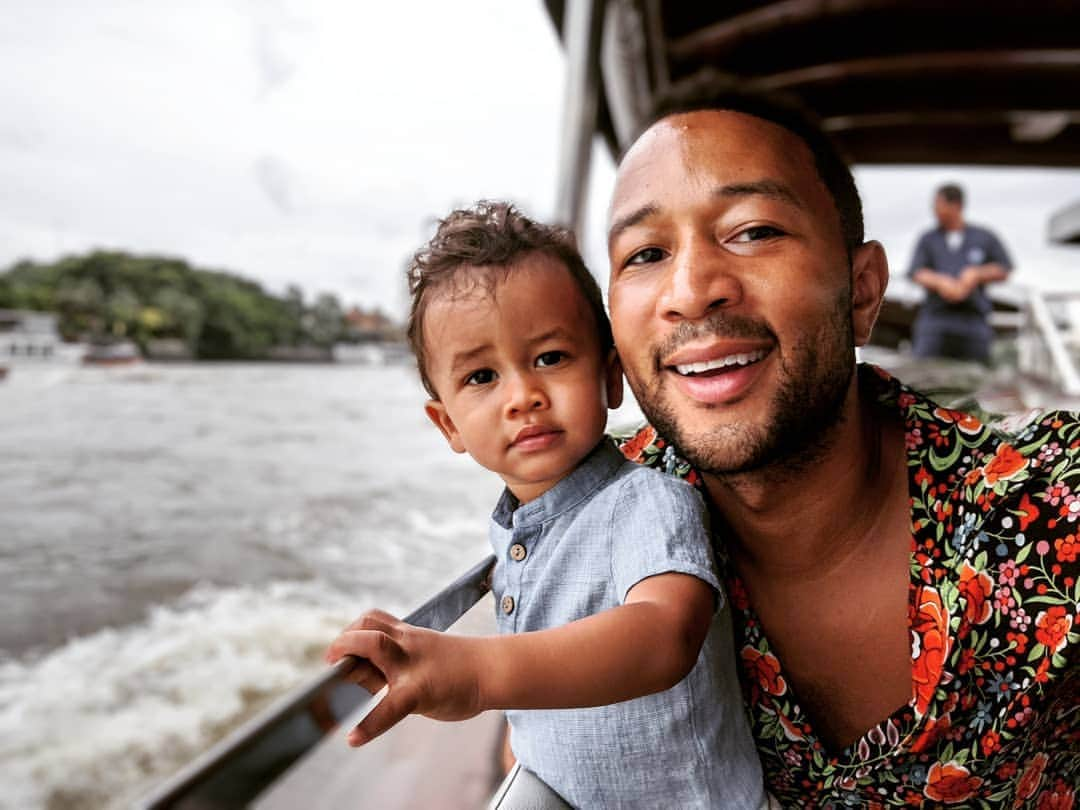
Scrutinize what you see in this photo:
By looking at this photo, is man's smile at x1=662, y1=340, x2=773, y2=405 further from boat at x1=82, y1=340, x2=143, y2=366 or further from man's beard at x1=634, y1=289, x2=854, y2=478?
boat at x1=82, y1=340, x2=143, y2=366

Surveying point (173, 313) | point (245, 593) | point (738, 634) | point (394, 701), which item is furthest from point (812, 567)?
point (173, 313)

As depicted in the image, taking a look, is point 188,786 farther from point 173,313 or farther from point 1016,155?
point 173,313

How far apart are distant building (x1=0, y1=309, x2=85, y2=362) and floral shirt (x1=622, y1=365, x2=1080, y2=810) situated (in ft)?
104

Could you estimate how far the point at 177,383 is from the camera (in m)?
38.0

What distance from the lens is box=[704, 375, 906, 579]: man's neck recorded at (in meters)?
1.02

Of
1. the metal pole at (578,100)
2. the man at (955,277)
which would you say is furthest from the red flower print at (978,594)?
the man at (955,277)

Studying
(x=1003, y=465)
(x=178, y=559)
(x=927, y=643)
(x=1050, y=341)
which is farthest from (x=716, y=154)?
(x=178, y=559)

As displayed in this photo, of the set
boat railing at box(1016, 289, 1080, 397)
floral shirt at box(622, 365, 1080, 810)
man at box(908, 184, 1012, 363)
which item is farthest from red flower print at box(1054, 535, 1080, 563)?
boat railing at box(1016, 289, 1080, 397)

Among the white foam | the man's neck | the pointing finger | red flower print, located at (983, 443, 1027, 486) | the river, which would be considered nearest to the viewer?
the pointing finger

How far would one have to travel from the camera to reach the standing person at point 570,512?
31.9 inches

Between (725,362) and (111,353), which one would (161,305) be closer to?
(111,353)

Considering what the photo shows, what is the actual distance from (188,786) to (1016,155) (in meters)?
10.0

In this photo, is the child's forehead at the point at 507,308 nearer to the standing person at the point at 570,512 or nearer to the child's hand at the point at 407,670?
the standing person at the point at 570,512

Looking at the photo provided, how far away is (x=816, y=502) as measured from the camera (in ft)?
3.42
